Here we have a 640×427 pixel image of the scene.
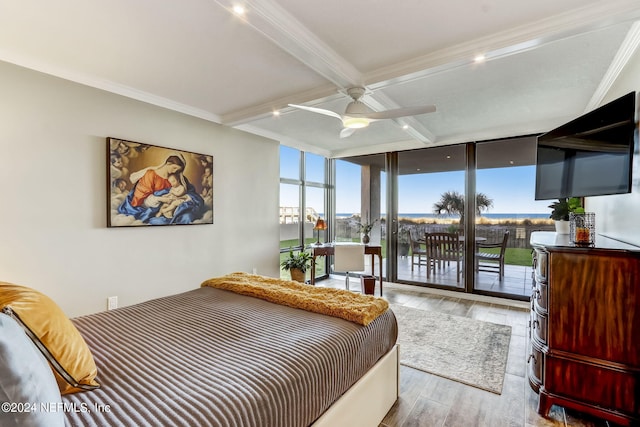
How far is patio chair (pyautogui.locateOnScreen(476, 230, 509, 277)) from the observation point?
175 inches

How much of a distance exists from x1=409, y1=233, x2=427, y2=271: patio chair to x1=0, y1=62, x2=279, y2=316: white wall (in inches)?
125

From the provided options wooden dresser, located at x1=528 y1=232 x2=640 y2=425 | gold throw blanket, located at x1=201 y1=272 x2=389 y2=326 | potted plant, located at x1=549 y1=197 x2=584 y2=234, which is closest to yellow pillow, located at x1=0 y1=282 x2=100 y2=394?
gold throw blanket, located at x1=201 y1=272 x2=389 y2=326

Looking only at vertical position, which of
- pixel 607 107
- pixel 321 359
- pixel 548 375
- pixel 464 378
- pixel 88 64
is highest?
pixel 88 64

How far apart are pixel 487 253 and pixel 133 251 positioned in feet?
15.5

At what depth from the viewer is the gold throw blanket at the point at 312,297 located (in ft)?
5.99

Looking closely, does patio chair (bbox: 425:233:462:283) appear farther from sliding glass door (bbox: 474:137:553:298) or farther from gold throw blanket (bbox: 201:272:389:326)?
gold throw blanket (bbox: 201:272:389:326)

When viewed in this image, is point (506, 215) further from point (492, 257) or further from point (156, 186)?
point (156, 186)

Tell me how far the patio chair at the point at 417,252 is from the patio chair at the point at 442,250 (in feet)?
0.30

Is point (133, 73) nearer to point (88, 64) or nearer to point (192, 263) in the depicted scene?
point (88, 64)

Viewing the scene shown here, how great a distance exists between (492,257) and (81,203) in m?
5.15

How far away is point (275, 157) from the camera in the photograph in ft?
15.8

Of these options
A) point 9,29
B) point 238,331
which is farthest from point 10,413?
point 9,29

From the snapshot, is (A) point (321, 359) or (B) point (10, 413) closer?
(B) point (10, 413)

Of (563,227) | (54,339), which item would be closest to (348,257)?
(563,227)
